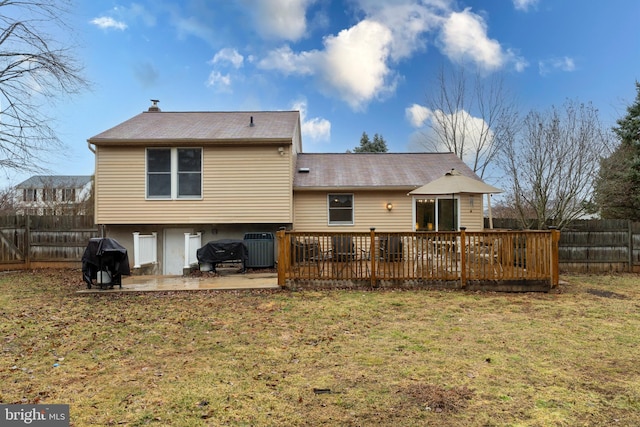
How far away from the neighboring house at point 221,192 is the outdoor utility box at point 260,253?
869mm

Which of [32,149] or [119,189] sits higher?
[32,149]

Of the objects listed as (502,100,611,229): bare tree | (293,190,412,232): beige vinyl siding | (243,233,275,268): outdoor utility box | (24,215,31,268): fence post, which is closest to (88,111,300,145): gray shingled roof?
(293,190,412,232): beige vinyl siding

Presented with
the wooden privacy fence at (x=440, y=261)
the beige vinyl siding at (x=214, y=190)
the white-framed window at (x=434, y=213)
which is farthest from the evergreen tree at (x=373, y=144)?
the wooden privacy fence at (x=440, y=261)

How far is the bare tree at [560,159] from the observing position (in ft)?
30.8

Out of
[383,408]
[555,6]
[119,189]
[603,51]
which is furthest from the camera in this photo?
[603,51]

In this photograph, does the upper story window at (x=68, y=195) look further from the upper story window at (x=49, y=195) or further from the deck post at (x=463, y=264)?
the deck post at (x=463, y=264)

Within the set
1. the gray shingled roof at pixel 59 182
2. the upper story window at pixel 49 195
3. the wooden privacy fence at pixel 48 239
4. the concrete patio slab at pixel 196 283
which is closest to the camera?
the concrete patio slab at pixel 196 283

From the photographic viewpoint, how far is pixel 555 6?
1241cm

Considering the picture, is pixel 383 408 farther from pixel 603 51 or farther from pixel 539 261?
pixel 603 51

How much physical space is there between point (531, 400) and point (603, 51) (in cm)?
1600

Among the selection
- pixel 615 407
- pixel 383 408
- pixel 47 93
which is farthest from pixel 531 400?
pixel 47 93

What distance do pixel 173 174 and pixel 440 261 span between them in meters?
8.10

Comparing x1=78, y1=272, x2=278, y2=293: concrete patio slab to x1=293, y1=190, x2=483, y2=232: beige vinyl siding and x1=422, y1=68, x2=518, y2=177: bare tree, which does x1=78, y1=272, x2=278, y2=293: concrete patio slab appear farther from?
x1=422, y1=68, x2=518, y2=177: bare tree

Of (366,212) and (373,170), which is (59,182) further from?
(366,212)
